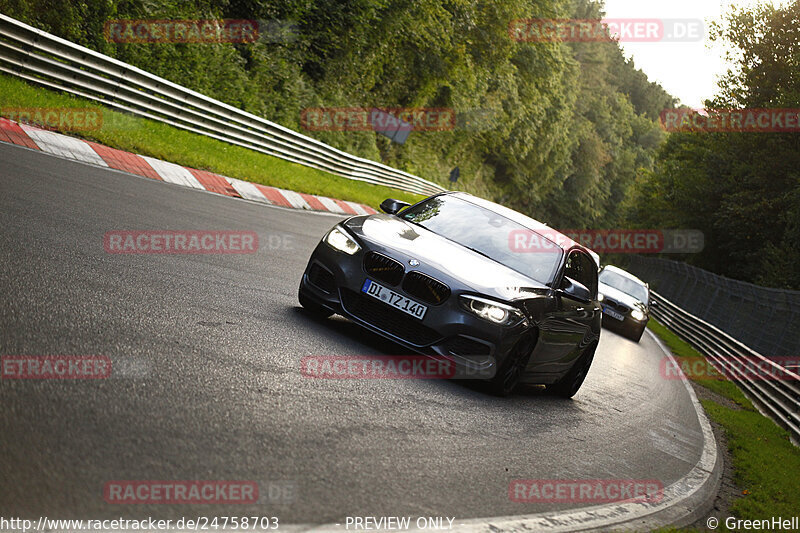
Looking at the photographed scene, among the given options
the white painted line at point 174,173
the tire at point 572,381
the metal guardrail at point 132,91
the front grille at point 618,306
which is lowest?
the front grille at point 618,306

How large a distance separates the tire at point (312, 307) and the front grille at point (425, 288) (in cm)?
108

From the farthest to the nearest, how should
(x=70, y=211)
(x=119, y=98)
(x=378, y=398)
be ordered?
1. (x=119, y=98)
2. (x=70, y=211)
3. (x=378, y=398)

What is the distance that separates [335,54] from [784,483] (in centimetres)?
3030

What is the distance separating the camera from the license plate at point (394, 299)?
7.15 m

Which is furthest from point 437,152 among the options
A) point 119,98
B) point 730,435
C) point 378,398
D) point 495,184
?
point 378,398

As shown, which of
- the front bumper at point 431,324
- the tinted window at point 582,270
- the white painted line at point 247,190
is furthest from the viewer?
the white painted line at point 247,190

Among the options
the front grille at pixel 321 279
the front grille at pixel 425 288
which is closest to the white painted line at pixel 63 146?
the front grille at pixel 321 279

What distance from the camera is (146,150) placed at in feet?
55.7

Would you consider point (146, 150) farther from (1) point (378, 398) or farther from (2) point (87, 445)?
(2) point (87, 445)

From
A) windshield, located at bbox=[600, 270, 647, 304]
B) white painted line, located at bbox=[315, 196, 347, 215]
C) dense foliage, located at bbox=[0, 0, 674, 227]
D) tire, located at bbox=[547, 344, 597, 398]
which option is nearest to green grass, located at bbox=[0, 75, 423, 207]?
white painted line, located at bbox=[315, 196, 347, 215]

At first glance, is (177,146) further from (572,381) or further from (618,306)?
(572,381)

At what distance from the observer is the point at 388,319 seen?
23.9 feet

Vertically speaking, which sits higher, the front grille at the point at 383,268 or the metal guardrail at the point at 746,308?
the front grille at the point at 383,268

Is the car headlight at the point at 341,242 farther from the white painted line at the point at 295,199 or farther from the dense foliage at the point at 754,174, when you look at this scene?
the dense foliage at the point at 754,174
